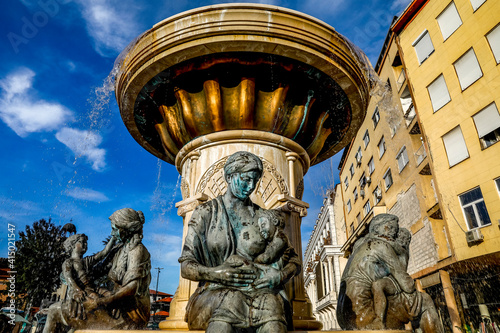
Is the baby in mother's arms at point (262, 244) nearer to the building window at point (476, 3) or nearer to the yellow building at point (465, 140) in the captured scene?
the yellow building at point (465, 140)

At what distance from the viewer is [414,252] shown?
17922mm

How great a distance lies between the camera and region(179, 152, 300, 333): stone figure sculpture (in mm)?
1564

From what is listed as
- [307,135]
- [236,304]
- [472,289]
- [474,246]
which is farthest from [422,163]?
[236,304]

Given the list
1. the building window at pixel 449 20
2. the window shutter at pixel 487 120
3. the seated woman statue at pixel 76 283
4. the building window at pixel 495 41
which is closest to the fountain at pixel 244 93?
the seated woman statue at pixel 76 283

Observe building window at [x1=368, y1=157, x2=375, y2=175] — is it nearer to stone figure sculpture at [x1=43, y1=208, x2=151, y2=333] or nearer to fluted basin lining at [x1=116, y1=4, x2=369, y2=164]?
fluted basin lining at [x1=116, y1=4, x2=369, y2=164]

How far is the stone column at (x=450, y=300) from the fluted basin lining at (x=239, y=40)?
1390cm

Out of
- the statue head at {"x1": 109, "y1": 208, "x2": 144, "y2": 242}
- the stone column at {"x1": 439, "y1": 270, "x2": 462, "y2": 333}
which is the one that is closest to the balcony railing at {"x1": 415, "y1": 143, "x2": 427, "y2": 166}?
the stone column at {"x1": 439, "y1": 270, "x2": 462, "y2": 333}

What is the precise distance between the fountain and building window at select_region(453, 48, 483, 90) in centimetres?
1258

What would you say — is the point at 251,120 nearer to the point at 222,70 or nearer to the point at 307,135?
the point at 222,70

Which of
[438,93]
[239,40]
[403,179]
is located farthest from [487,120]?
[239,40]

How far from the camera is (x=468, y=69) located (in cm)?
1384

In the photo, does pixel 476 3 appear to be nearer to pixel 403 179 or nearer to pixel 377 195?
pixel 403 179

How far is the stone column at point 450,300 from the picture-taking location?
13039 millimetres

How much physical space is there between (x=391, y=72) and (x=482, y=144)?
9.05 meters
